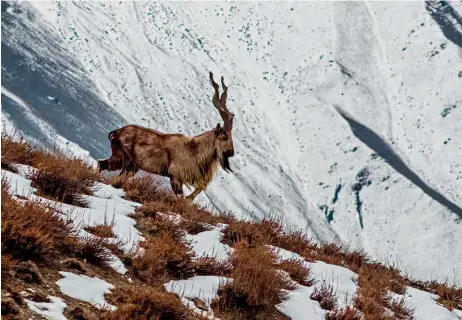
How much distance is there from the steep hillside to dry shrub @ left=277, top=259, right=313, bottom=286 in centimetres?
2

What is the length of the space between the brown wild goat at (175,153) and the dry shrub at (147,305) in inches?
221

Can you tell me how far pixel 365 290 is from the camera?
951 centimetres

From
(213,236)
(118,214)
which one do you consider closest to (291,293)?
(213,236)

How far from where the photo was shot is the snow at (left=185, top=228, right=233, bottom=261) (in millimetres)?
9203

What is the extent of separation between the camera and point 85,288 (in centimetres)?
688

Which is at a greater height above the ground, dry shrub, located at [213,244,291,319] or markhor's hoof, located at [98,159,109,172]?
markhor's hoof, located at [98,159,109,172]

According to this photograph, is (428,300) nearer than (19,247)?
No

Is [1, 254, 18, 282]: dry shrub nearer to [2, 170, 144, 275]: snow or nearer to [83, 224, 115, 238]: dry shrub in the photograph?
[2, 170, 144, 275]: snow

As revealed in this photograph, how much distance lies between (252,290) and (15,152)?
4.30m

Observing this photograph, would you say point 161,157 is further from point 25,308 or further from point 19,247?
point 25,308

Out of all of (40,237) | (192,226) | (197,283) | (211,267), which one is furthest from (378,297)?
(40,237)

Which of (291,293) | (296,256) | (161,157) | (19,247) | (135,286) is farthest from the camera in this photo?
(161,157)

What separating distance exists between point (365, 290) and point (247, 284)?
2.02 metres

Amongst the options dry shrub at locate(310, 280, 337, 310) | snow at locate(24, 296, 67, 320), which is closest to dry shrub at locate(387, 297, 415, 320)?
dry shrub at locate(310, 280, 337, 310)
